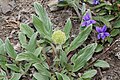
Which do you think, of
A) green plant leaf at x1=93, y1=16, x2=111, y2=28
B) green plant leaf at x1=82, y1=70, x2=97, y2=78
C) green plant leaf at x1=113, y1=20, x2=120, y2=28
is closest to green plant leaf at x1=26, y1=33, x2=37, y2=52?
green plant leaf at x1=82, y1=70, x2=97, y2=78

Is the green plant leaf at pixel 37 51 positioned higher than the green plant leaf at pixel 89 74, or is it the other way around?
the green plant leaf at pixel 37 51

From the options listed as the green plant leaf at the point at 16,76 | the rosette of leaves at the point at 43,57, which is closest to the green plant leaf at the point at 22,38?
the rosette of leaves at the point at 43,57

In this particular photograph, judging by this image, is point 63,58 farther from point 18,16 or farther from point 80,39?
point 18,16

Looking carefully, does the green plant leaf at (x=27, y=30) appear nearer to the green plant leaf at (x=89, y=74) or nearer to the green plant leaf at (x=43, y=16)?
the green plant leaf at (x=43, y=16)

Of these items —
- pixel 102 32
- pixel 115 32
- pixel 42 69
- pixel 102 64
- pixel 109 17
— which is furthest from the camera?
pixel 109 17

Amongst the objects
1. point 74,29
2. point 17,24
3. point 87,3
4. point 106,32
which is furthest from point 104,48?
point 17,24

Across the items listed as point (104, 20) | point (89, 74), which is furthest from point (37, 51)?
point (104, 20)

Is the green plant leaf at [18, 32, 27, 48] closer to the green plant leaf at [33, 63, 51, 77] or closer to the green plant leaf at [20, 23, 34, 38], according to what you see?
the green plant leaf at [20, 23, 34, 38]
